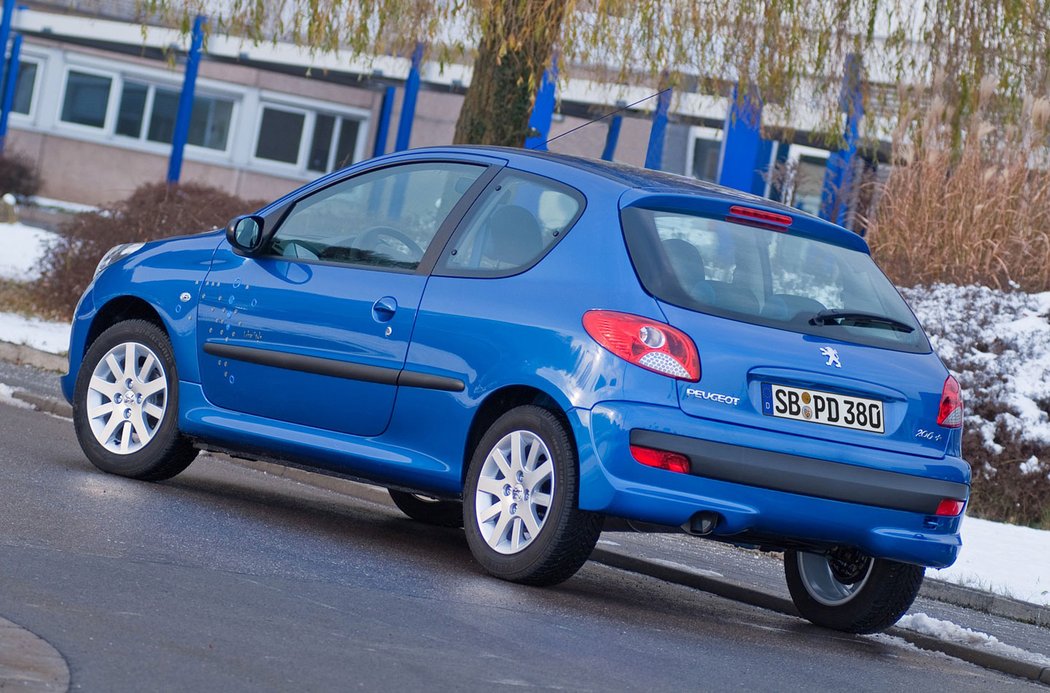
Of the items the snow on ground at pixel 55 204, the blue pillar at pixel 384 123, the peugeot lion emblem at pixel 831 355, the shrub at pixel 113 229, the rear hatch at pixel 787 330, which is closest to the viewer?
the rear hatch at pixel 787 330

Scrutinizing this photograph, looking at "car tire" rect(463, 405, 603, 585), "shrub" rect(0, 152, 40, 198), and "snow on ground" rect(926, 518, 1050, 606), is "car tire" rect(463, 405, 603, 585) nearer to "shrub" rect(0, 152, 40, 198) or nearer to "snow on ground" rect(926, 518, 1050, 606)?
"snow on ground" rect(926, 518, 1050, 606)

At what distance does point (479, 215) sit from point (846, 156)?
1277 cm

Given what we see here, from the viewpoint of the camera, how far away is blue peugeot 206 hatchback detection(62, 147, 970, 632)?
655cm

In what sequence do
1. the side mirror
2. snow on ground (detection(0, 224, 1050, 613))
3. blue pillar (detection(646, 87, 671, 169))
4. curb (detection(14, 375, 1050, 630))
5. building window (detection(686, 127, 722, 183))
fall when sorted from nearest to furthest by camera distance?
the side mirror
curb (detection(14, 375, 1050, 630))
snow on ground (detection(0, 224, 1050, 613))
blue pillar (detection(646, 87, 671, 169))
building window (detection(686, 127, 722, 183))

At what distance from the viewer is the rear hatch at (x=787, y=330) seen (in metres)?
6.61

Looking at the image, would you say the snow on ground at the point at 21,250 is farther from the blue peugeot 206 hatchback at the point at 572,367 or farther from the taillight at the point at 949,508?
the taillight at the point at 949,508

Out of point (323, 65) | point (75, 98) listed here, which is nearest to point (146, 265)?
point (323, 65)

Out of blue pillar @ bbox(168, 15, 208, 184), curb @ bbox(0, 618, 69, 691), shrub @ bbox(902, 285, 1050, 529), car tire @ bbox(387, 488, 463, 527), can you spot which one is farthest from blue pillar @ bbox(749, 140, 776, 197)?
curb @ bbox(0, 618, 69, 691)

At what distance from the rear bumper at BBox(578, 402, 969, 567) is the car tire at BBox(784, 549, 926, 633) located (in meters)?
0.66

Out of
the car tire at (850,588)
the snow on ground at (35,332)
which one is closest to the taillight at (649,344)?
the car tire at (850,588)

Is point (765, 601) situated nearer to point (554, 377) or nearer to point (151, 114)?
point (554, 377)

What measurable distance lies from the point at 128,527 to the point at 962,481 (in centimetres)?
319

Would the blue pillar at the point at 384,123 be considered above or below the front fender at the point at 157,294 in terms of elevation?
above

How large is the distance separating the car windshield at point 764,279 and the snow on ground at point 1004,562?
209cm
